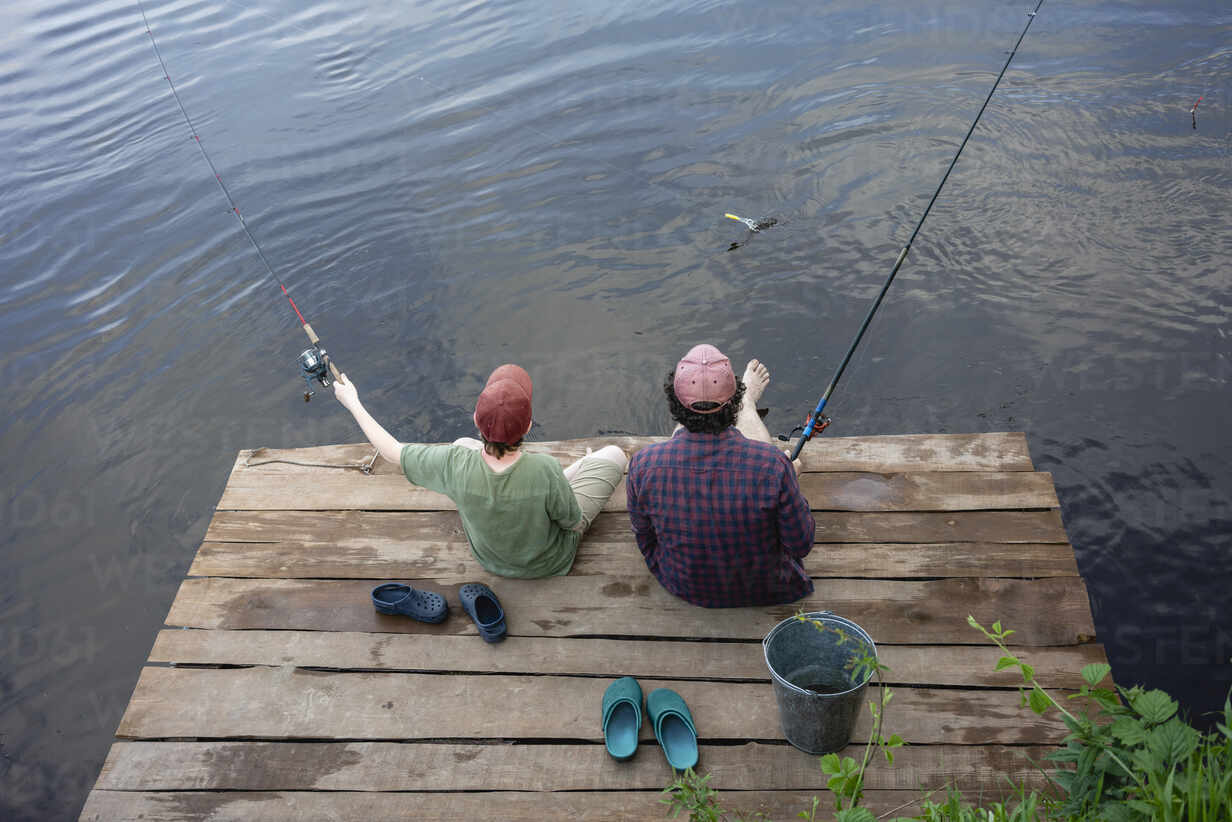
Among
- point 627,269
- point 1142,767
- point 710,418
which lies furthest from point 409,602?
point 627,269

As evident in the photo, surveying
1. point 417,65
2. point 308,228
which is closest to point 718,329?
point 308,228

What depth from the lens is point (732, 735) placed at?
2945 mm

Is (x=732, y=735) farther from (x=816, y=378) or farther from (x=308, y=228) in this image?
(x=308, y=228)

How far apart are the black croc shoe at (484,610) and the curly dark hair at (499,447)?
0.69m

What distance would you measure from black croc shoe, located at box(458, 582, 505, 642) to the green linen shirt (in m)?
0.16

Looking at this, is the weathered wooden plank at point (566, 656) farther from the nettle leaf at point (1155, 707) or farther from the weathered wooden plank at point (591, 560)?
the nettle leaf at point (1155, 707)

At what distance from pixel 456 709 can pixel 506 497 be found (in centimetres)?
84

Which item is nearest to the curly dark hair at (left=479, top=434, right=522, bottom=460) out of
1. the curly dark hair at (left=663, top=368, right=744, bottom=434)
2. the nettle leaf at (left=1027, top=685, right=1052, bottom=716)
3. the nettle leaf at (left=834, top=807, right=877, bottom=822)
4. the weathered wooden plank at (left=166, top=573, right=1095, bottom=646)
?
the curly dark hair at (left=663, top=368, right=744, bottom=434)

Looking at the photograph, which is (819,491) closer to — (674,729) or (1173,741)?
(674,729)

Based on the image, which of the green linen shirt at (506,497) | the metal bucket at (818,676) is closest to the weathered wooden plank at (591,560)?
the green linen shirt at (506,497)

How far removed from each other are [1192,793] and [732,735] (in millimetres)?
1553

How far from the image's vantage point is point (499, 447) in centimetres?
304

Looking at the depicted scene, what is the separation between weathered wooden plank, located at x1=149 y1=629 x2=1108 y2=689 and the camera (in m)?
3.09

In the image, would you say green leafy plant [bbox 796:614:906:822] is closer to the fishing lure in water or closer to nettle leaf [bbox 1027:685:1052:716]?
nettle leaf [bbox 1027:685:1052:716]
